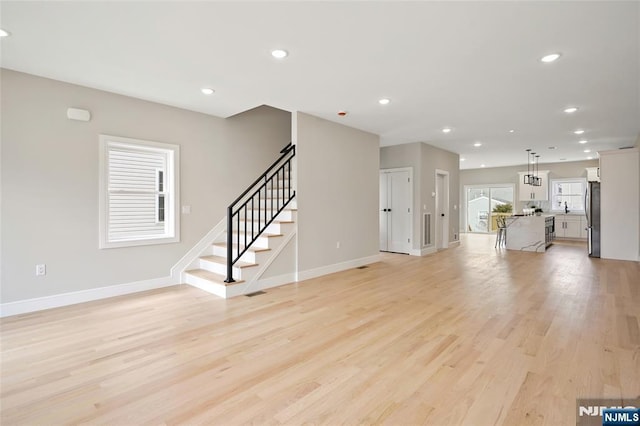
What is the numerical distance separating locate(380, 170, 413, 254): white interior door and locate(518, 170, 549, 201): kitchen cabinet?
6240 millimetres

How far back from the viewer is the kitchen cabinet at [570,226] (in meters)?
10.3

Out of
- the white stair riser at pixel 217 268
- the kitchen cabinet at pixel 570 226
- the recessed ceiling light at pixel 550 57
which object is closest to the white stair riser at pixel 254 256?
the white stair riser at pixel 217 268

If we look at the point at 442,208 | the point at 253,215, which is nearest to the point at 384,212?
the point at 442,208

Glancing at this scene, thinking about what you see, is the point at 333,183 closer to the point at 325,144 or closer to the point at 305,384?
the point at 325,144

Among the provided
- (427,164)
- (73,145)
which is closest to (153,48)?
(73,145)

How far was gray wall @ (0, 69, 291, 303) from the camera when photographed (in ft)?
11.3

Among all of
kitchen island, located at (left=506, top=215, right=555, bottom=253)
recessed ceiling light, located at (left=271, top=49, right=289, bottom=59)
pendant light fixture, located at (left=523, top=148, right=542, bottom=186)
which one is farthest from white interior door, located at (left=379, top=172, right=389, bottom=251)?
recessed ceiling light, located at (left=271, top=49, right=289, bottom=59)

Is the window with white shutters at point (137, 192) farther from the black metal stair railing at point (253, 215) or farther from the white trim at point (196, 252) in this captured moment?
the black metal stair railing at point (253, 215)

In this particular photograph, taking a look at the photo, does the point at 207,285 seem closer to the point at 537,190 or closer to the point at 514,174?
the point at 537,190

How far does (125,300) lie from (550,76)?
577 centimetres

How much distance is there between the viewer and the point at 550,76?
3607 millimetres

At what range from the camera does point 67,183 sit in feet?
12.4

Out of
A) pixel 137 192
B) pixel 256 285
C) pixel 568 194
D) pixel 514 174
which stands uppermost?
pixel 514 174

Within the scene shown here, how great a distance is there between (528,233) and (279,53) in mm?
8199
